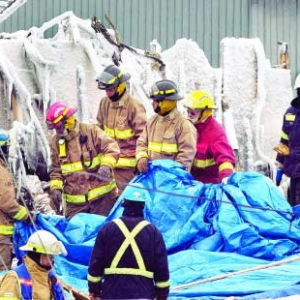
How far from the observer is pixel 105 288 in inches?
308

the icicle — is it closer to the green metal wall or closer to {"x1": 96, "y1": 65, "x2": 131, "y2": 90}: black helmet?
{"x1": 96, "y1": 65, "x2": 131, "y2": 90}: black helmet

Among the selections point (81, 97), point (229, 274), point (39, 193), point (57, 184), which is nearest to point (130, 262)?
point (229, 274)

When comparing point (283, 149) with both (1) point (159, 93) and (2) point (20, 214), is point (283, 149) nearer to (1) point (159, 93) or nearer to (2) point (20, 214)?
(1) point (159, 93)

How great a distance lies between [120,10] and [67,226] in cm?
1107

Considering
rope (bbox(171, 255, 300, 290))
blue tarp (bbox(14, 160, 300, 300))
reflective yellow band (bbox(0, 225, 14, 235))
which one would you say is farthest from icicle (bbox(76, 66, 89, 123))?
rope (bbox(171, 255, 300, 290))

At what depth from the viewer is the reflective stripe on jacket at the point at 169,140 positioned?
1116cm

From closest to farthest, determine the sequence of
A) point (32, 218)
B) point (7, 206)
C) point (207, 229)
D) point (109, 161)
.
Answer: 1. point (7, 206)
2. point (32, 218)
3. point (207, 229)
4. point (109, 161)

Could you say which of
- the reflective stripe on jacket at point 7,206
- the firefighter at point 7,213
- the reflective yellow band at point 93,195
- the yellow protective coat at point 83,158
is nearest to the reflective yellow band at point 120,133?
the yellow protective coat at point 83,158

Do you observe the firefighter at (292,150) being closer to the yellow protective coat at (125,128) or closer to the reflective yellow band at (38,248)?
the yellow protective coat at (125,128)

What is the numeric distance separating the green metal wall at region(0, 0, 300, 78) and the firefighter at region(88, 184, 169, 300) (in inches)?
538

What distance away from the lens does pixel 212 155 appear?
11359 millimetres

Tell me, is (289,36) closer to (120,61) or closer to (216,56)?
(216,56)

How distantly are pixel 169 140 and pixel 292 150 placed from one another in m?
1.37

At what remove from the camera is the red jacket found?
11.2m
